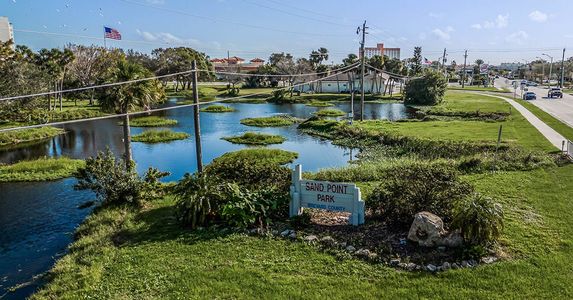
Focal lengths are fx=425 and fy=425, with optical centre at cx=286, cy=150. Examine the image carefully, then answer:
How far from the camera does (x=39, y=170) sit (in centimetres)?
2798

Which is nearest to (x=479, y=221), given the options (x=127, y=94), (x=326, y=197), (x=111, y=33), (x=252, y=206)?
(x=326, y=197)

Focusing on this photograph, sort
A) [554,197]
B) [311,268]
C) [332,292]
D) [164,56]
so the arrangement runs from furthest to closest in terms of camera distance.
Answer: [164,56] < [554,197] < [311,268] < [332,292]

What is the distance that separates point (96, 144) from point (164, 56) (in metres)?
71.7

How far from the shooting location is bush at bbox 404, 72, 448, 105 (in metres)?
72.7

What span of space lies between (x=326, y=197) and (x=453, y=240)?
4186 mm

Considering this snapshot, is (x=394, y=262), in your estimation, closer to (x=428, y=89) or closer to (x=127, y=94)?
(x=127, y=94)

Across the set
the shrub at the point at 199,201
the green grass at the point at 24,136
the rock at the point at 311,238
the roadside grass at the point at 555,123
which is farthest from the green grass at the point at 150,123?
the rock at the point at 311,238

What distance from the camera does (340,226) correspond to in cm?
1394

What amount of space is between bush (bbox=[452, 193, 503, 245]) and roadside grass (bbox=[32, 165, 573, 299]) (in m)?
0.77

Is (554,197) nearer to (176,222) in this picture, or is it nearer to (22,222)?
(176,222)

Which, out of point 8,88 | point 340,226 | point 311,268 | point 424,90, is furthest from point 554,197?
point 424,90

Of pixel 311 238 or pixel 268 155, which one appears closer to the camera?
pixel 311 238

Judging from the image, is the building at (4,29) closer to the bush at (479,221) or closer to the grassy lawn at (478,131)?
the grassy lawn at (478,131)

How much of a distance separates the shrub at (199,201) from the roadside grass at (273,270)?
560mm
